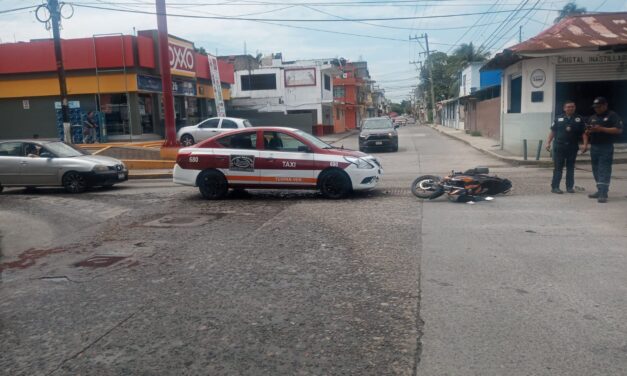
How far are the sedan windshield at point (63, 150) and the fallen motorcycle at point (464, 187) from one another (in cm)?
905

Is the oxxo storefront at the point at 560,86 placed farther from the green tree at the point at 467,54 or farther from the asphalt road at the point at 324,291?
the green tree at the point at 467,54

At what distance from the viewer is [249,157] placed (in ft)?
37.0

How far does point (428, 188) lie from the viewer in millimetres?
10875

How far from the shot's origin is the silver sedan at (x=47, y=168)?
1377cm

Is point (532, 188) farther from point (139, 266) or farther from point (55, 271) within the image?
point (55, 271)

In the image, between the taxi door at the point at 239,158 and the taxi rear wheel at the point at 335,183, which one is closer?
the taxi rear wheel at the point at 335,183

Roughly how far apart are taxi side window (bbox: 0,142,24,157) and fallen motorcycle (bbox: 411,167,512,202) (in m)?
10.2

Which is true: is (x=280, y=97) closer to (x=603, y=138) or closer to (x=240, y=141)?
(x=240, y=141)

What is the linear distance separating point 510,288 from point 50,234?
23.8 feet

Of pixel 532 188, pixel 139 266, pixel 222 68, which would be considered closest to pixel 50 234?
pixel 139 266

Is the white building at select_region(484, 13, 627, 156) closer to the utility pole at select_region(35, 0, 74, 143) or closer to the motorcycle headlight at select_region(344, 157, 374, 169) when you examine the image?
the motorcycle headlight at select_region(344, 157, 374, 169)

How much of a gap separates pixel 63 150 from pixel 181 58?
54.6 feet

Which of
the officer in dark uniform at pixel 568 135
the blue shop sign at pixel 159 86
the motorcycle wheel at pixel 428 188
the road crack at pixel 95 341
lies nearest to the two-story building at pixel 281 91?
the blue shop sign at pixel 159 86

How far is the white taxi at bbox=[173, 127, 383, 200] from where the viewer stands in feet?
36.2
